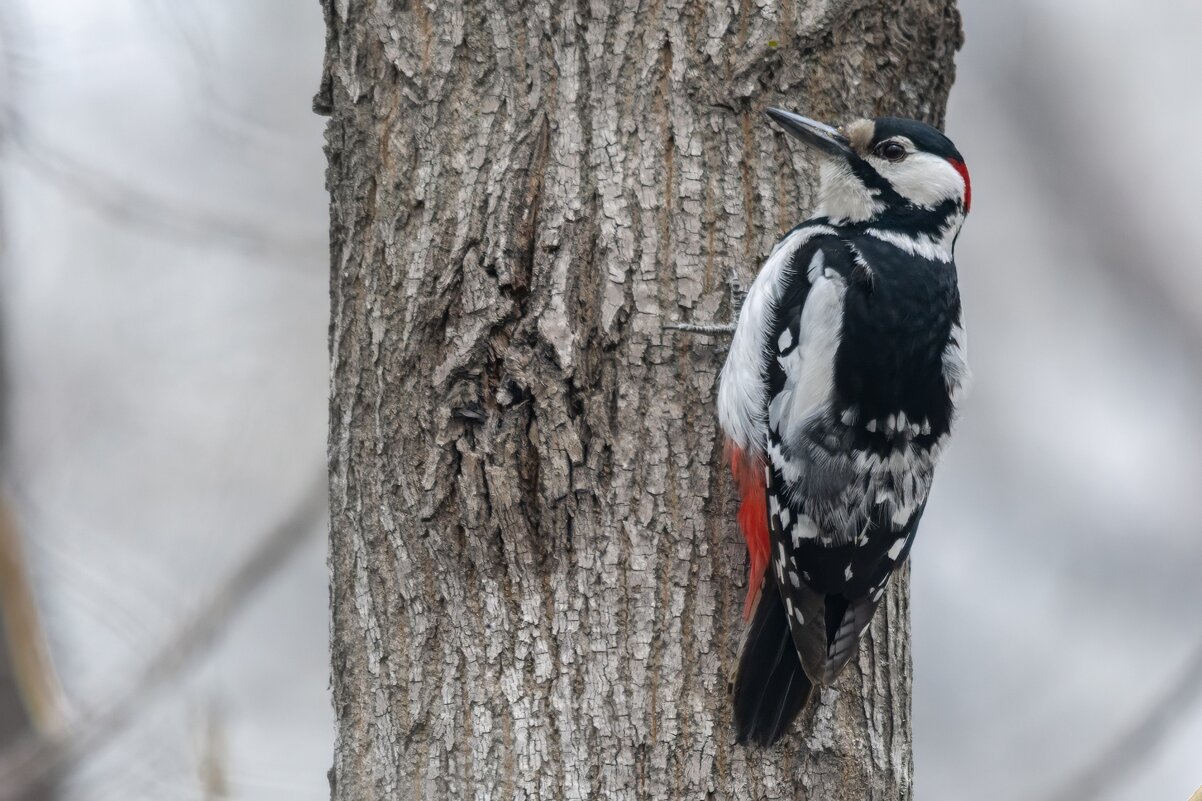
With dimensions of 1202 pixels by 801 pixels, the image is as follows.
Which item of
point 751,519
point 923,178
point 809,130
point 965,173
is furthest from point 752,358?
point 965,173

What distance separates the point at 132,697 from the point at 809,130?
106 inches

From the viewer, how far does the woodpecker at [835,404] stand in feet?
6.71

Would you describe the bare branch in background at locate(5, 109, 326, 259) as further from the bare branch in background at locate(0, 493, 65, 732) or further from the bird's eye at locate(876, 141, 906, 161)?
the bird's eye at locate(876, 141, 906, 161)

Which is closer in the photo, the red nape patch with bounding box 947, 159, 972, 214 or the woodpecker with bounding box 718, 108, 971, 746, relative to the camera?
the woodpecker with bounding box 718, 108, 971, 746

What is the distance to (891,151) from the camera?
7.80ft

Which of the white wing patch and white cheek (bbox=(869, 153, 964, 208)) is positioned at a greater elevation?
white cheek (bbox=(869, 153, 964, 208))

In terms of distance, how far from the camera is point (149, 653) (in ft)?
11.5

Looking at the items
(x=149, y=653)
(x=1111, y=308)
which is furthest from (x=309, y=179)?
(x=1111, y=308)

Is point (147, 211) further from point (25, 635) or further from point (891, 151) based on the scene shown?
point (891, 151)

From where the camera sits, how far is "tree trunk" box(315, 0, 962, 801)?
6.30 feet

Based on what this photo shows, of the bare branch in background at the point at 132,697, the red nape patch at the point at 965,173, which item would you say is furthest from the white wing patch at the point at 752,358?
the bare branch in background at the point at 132,697

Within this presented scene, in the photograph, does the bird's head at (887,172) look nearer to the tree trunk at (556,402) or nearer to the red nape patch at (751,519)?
the tree trunk at (556,402)

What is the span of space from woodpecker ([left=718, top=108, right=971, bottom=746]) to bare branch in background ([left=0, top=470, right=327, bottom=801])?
2031 mm

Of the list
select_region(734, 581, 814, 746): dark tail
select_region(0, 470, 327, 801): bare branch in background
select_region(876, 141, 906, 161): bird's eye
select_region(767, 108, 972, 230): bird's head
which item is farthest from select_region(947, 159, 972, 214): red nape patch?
select_region(0, 470, 327, 801): bare branch in background
